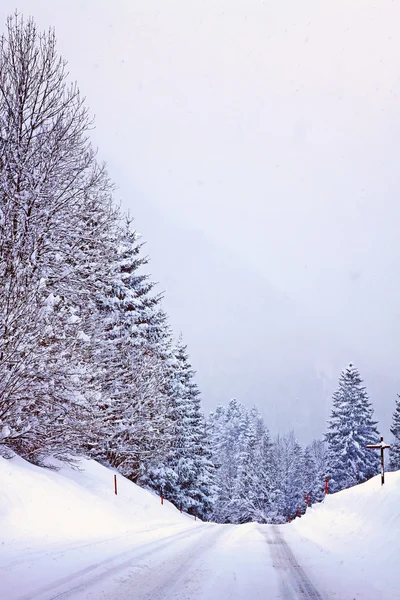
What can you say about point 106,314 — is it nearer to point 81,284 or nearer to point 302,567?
point 81,284

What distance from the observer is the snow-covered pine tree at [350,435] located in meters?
37.6

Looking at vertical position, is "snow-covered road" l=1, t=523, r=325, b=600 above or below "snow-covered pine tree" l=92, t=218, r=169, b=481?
below

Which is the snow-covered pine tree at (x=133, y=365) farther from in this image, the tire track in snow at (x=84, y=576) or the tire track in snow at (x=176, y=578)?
the tire track in snow at (x=176, y=578)

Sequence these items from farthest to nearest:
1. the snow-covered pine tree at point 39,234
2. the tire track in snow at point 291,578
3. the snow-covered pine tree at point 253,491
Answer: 1. the snow-covered pine tree at point 253,491
2. the snow-covered pine tree at point 39,234
3. the tire track in snow at point 291,578

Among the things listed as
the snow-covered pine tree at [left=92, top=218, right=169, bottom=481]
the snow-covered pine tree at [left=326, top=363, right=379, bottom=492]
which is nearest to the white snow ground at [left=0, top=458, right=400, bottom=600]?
the snow-covered pine tree at [left=92, top=218, right=169, bottom=481]

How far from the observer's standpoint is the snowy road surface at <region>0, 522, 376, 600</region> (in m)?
5.22

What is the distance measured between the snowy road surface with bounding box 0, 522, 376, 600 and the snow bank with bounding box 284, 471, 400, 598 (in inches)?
30.7

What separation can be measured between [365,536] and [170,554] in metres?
4.40

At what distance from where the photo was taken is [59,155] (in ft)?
40.4

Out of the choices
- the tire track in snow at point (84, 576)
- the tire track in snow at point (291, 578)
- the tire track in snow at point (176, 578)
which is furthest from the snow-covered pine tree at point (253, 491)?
the tire track in snow at point (84, 576)

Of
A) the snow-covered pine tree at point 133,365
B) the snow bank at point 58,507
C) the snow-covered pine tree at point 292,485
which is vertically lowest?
the snow-covered pine tree at point 292,485

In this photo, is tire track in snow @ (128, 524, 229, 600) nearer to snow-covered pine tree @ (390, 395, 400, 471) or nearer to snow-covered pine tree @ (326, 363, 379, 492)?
snow-covered pine tree @ (326, 363, 379, 492)

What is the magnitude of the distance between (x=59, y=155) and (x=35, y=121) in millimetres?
1090

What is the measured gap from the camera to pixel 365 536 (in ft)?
32.0
